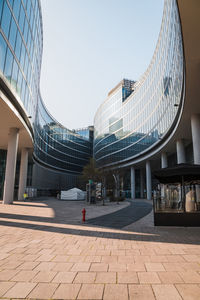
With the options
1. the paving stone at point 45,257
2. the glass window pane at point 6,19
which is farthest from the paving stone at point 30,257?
the glass window pane at point 6,19

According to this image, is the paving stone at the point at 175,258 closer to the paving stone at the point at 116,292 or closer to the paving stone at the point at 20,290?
the paving stone at the point at 116,292

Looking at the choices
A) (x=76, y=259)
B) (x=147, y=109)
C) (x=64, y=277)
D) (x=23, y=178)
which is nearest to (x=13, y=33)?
(x=76, y=259)

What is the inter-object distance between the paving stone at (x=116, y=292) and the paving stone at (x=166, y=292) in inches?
20.8

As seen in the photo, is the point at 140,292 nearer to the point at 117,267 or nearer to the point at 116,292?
the point at 116,292

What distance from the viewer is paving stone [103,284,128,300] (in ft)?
10.9

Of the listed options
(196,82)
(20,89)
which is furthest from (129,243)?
(20,89)

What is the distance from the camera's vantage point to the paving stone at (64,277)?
155 inches

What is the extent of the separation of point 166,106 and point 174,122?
6126 mm

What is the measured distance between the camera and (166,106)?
3144 cm

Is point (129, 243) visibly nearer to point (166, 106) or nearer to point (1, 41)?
point (1, 41)

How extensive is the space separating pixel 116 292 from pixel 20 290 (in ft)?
5.40

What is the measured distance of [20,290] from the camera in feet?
11.5

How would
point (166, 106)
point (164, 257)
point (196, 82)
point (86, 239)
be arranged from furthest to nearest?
1. point (166, 106)
2. point (196, 82)
3. point (86, 239)
4. point (164, 257)

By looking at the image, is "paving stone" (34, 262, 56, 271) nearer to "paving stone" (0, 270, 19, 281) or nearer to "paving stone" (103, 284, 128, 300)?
"paving stone" (0, 270, 19, 281)
